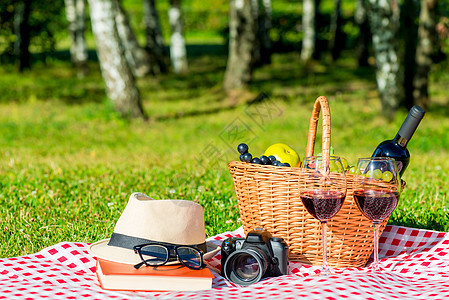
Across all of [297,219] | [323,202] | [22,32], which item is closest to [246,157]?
[297,219]

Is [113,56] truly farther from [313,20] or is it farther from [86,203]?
[313,20]

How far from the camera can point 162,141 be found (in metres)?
10.8

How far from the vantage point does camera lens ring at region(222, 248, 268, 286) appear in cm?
307

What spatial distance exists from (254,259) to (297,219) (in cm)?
36

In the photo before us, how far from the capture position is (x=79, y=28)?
18562 millimetres

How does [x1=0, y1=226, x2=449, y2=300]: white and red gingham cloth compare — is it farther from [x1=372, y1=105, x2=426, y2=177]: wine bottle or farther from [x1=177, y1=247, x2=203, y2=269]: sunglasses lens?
[x1=372, y1=105, x2=426, y2=177]: wine bottle

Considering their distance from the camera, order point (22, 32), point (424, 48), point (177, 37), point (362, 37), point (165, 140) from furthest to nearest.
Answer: point (362, 37), point (177, 37), point (22, 32), point (424, 48), point (165, 140)

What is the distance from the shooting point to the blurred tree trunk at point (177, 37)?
19.6m

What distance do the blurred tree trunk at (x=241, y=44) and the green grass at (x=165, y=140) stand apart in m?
0.50

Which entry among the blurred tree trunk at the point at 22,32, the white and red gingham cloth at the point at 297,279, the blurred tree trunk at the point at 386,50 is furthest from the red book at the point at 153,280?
the blurred tree trunk at the point at 22,32

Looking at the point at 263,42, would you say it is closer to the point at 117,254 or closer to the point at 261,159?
the point at 261,159

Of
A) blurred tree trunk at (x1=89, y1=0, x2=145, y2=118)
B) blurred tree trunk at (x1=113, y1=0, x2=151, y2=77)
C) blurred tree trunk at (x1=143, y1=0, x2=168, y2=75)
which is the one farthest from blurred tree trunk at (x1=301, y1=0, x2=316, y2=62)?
blurred tree trunk at (x1=89, y1=0, x2=145, y2=118)

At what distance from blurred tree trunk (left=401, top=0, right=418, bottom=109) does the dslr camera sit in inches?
424

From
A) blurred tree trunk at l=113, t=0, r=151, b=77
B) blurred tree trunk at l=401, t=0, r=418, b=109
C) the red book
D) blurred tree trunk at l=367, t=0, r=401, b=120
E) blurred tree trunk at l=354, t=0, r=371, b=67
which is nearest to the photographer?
the red book
